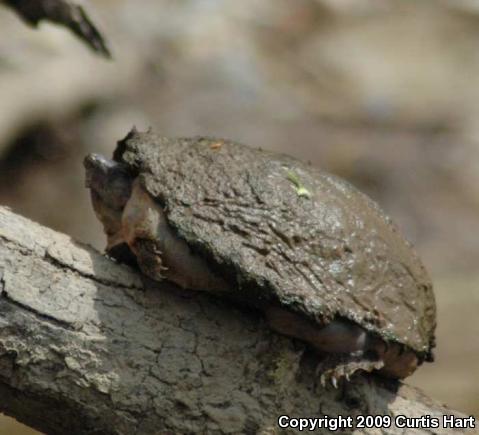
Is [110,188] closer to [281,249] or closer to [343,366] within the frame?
[281,249]

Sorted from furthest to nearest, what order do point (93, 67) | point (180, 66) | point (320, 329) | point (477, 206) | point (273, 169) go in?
point (180, 66)
point (477, 206)
point (93, 67)
point (273, 169)
point (320, 329)

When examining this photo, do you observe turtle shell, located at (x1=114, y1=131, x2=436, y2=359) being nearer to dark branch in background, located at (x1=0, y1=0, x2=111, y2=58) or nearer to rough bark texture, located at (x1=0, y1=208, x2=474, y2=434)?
rough bark texture, located at (x1=0, y1=208, x2=474, y2=434)

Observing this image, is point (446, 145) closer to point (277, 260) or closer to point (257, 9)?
point (257, 9)

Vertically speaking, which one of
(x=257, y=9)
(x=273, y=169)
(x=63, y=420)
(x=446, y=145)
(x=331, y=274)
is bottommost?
(x=63, y=420)

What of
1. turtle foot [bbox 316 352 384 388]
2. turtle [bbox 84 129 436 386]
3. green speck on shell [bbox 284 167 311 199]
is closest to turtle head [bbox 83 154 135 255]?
turtle [bbox 84 129 436 386]

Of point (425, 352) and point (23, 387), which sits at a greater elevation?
point (425, 352)

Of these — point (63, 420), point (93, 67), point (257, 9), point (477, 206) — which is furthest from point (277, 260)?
point (257, 9)
